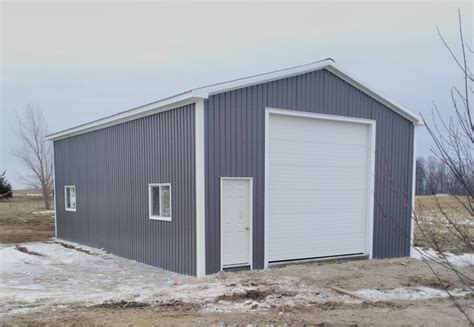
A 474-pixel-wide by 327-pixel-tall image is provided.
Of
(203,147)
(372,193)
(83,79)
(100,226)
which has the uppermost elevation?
(83,79)

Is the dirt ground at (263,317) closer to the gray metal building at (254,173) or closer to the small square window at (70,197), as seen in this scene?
the gray metal building at (254,173)

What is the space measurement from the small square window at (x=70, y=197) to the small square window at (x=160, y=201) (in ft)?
20.6

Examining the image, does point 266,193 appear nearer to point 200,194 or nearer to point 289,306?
point 200,194

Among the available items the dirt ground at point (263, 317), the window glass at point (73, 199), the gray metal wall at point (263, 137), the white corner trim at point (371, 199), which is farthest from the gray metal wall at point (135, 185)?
the white corner trim at point (371, 199)

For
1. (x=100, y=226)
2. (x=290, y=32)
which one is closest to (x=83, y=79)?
(x=100, y=226)

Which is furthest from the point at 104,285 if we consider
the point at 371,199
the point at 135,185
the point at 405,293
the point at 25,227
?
the point at 25,227

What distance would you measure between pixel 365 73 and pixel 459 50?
871 centimetres

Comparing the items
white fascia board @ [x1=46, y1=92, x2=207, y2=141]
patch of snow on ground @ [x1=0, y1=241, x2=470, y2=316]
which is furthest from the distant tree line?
white fascia board @ [x1=46, y1=92, x2=207, y2=141]

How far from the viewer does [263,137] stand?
9.74 meters

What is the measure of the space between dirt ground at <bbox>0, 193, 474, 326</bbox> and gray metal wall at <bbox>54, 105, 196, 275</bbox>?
1.82m

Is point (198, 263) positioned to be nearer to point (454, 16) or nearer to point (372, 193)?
point (372, 193)

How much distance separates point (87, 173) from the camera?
46.2ft

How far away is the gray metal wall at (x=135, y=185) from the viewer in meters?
9.14

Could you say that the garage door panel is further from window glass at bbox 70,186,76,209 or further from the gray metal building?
→ window glass at bbox 70,186,76,209
